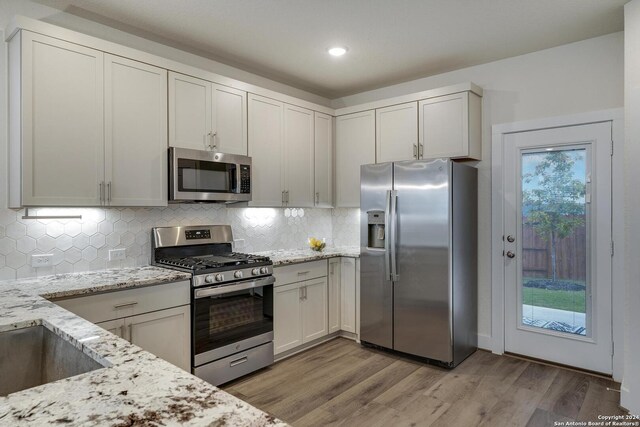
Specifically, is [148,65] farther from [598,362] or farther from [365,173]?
[598,362]

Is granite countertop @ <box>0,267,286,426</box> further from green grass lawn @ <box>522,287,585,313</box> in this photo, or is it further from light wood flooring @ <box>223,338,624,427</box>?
green grass lawn @ <box>522,287,585,313</box>

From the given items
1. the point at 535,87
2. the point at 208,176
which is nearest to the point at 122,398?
the point at 208,176

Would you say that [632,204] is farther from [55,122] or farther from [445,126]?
[55,122]

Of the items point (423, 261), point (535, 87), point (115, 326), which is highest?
point (535, 87)

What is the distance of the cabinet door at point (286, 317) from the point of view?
342cm

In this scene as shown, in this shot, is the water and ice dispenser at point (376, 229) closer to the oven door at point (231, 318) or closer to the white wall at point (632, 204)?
the oven door at point (231, 318)

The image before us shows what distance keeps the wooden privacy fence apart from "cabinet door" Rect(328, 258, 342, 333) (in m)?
1.73

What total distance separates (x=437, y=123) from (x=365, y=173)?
81cm

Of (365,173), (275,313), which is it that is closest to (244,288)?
(275,313)

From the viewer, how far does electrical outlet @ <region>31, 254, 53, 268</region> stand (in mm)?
2602

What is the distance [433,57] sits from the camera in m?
3.61

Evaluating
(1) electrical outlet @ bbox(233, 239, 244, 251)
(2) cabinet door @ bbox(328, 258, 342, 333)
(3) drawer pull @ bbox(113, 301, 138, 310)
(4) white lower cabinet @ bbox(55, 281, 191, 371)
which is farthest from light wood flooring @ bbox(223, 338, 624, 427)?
(1) electrical outlet @ bbox(233, 239, 244, 251)

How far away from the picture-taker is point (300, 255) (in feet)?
12.6

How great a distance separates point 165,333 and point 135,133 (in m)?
1.40
